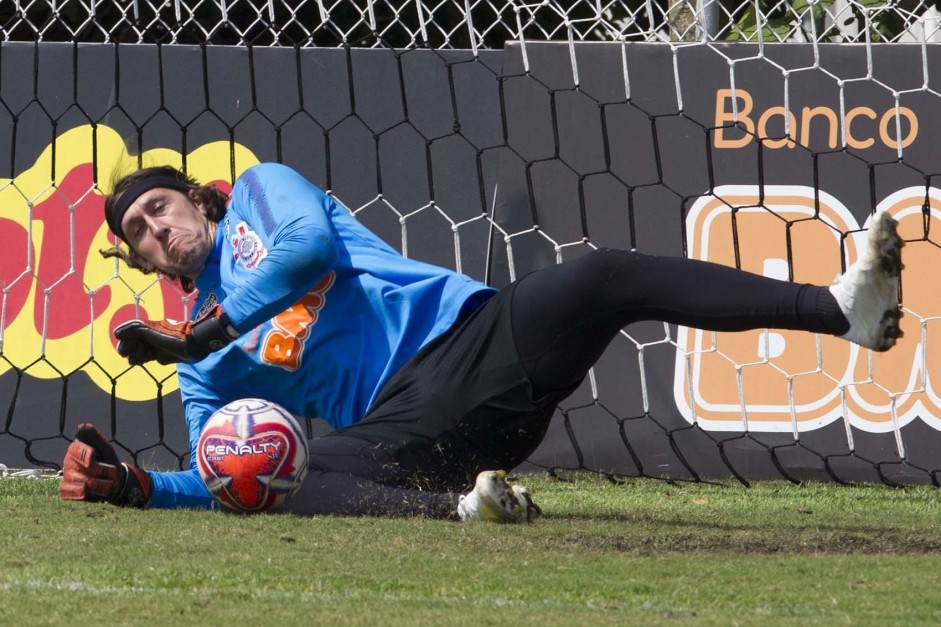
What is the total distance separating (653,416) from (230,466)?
6.08 feet

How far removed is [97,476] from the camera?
345cm

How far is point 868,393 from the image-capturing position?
182 inches

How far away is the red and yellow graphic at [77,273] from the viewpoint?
4.91 metres

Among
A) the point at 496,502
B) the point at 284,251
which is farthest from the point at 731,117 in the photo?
the point at 496,502

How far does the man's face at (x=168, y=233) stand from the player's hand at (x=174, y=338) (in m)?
0.43

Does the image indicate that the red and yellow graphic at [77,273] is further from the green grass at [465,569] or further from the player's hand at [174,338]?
the player's hand at [174,338]

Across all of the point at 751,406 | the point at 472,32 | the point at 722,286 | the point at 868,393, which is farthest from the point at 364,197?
the point at 722,286

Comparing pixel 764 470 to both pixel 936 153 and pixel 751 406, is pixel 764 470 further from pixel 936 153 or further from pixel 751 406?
pixel 936 153

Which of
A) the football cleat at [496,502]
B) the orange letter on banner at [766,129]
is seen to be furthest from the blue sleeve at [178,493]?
the orange letter on banner at [766,129]

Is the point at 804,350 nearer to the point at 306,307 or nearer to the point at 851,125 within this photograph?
the point at 851,125

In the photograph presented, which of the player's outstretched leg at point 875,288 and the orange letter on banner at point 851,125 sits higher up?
the orange letter on banner at point 851,125

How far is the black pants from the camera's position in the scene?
296cm

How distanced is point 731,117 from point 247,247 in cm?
201

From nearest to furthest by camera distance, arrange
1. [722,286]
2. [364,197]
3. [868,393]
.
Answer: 1. [722,286]
2. [868,393]
3. [364,197]
